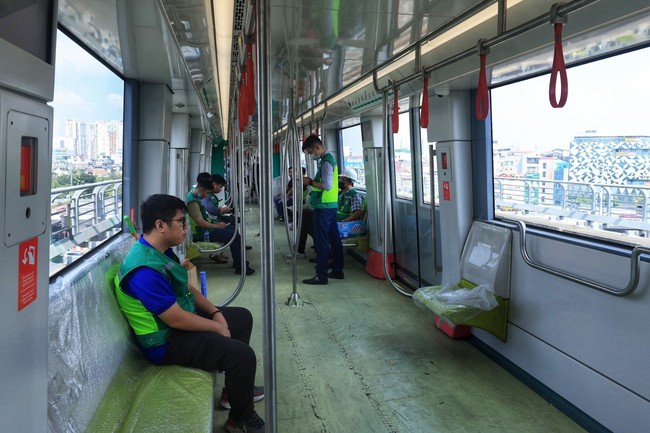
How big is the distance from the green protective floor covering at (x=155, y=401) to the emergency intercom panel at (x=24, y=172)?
98 centimetres

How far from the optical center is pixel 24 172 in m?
1.12

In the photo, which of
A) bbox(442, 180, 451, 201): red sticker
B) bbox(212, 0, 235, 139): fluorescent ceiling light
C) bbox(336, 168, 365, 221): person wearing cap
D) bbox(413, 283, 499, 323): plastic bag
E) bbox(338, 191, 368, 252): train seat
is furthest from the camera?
A: bbox(336, 168, 365, 221): person wearing cap

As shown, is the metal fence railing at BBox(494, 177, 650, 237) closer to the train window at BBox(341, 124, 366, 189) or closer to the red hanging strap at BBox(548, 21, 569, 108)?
the red hanging strap at BBox(548, 21, 569, 108)

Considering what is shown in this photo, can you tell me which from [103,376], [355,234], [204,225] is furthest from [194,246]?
[103,376]

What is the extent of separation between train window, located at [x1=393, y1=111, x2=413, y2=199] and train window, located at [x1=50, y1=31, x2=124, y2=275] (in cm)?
304

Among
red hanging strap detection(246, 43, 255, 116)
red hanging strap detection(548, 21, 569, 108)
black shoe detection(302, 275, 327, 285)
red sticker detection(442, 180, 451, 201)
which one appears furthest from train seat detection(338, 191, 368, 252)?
red hanging strap detection(548, 21, 569, 108)

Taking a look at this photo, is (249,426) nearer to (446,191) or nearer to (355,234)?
(446,191)

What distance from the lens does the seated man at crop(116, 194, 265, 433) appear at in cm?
223

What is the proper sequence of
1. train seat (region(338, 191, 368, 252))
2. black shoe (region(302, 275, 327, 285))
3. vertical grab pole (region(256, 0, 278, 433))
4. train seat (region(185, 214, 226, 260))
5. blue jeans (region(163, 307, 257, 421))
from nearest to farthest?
1. vertical grab pole (region(256, 0, 278, 433))
2. blue jeans (region(163, 307, 257, 421))
3. black shoe (region(302, 275, 327, 285))
4. train seat (region(185, 214, 226, 260))
5. train seat (region(338, 191, 368, 252))

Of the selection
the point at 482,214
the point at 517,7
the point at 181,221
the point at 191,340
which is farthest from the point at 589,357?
the point at 181,221

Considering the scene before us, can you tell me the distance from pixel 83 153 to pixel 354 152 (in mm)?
5729

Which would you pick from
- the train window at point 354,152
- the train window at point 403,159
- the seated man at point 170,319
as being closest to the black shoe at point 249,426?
the seated man at point 170,319

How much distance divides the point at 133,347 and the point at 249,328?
2.38ft

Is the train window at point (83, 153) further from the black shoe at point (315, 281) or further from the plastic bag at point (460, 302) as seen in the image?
the black shoe at point (315, 281)
